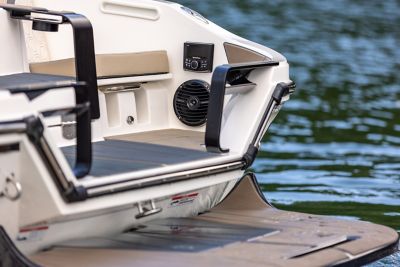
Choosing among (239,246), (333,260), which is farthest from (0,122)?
(333,260)

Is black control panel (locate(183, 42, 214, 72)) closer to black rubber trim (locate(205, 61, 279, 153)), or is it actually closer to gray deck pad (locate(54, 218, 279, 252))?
black rubber trim (locate(205, 61, 279, 153))

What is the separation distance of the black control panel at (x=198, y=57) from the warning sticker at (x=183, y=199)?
1.03 metres

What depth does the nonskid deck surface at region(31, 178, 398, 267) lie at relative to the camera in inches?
202

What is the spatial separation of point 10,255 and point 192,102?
2.09 metres

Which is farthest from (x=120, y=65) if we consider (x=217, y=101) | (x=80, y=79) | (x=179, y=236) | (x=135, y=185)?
(x=135, y=185)

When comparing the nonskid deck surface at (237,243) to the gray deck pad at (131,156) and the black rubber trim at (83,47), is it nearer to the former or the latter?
the gray deck pad at (131,156)

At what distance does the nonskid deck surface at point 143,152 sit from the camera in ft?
17.6

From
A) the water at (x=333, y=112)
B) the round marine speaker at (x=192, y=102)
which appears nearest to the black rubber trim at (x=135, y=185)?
the round marine speaker at (x=192, y=102)

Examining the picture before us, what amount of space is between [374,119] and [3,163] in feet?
26.9

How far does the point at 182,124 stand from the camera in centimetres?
673

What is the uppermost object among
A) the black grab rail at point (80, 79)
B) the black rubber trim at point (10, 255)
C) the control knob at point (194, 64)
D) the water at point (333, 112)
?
the black grab rail at point (80, 79)

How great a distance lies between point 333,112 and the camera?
12930mm

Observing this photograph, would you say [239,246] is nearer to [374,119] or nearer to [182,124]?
[182,124]

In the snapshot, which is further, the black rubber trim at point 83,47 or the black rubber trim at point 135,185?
the black rubber trim at point 83,47
